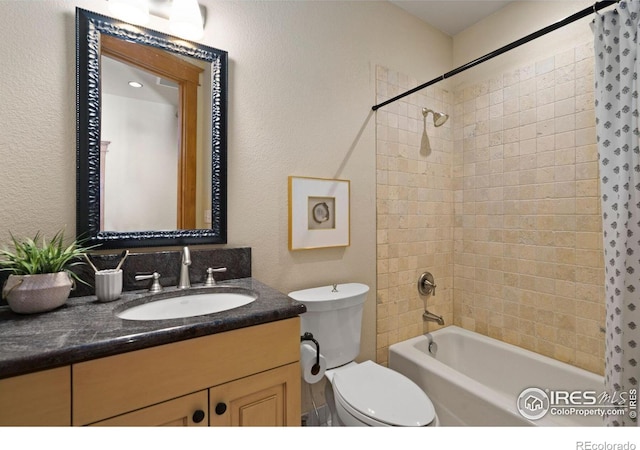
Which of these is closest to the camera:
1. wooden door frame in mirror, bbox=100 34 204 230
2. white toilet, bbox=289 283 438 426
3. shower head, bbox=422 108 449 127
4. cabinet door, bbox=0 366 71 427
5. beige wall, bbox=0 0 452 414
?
cabinet door, bbox=0 366 71 427

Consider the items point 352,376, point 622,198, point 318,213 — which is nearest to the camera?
point 622,198

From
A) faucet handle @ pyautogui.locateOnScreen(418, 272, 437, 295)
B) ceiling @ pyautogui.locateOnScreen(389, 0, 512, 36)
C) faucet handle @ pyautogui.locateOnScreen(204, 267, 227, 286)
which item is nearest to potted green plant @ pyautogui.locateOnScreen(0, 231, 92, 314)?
faucet handle @ pyautogui.locateOnScreen(204, 267, 227, 286)

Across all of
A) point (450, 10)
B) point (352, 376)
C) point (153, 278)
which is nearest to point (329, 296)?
point (352, 376)

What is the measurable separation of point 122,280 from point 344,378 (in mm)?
1021

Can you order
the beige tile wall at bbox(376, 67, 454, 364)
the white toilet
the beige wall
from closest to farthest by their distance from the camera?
the beige wall → the white toilet → the beige tile wall at bbox(376, 67, 454, 364)

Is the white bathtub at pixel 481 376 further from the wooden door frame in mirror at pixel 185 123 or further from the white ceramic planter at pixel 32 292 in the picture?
the white ceramic planter at pixel 32 292

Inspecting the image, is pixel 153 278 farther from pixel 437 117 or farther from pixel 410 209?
pixel 437 117

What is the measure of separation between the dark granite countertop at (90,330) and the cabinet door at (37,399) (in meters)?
0.02

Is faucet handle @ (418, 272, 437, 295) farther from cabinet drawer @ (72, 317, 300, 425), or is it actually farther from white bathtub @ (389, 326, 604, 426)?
cabinet drawer @ (72, 317, 300, 425)

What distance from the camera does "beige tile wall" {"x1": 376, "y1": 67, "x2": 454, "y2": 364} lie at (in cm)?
192

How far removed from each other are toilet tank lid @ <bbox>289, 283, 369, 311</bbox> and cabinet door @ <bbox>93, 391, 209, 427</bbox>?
648mm

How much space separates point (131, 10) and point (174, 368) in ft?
4.24

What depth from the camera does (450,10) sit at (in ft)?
6.68
